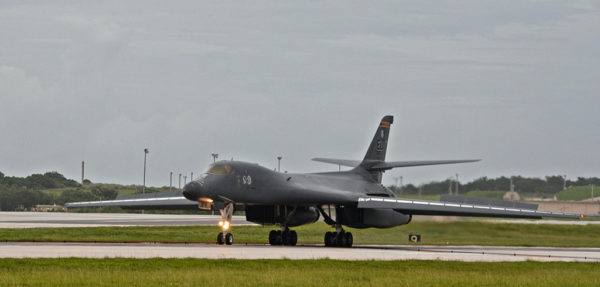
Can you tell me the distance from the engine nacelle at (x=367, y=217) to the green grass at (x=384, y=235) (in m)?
Result: 1.66

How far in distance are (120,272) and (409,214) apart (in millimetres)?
21986

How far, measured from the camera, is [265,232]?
2115 inches

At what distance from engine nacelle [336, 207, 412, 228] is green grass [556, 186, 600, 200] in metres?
99.5

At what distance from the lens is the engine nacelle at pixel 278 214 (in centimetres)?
4038

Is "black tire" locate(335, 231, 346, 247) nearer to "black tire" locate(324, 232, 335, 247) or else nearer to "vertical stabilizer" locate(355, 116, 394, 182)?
"black tire" locate(324, 232, 335, 247)

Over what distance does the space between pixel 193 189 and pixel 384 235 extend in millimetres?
13166

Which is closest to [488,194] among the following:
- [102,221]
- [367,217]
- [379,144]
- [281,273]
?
[102,221]

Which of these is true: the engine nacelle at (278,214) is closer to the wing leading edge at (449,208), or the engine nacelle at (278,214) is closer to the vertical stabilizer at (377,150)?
the wing leading edge at (449,208)

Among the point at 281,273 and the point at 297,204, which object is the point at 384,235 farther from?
the point at 281,273

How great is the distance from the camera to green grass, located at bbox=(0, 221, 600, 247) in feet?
138

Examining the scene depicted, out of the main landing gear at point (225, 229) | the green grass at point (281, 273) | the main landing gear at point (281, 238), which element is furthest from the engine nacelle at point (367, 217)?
the green grass at point (281, 273)

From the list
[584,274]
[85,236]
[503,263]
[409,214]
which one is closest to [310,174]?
[409,214]

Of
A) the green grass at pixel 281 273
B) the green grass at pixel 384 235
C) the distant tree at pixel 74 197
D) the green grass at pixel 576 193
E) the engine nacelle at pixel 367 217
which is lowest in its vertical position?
the green grass at pixel 281 273

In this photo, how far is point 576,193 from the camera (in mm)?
136750
